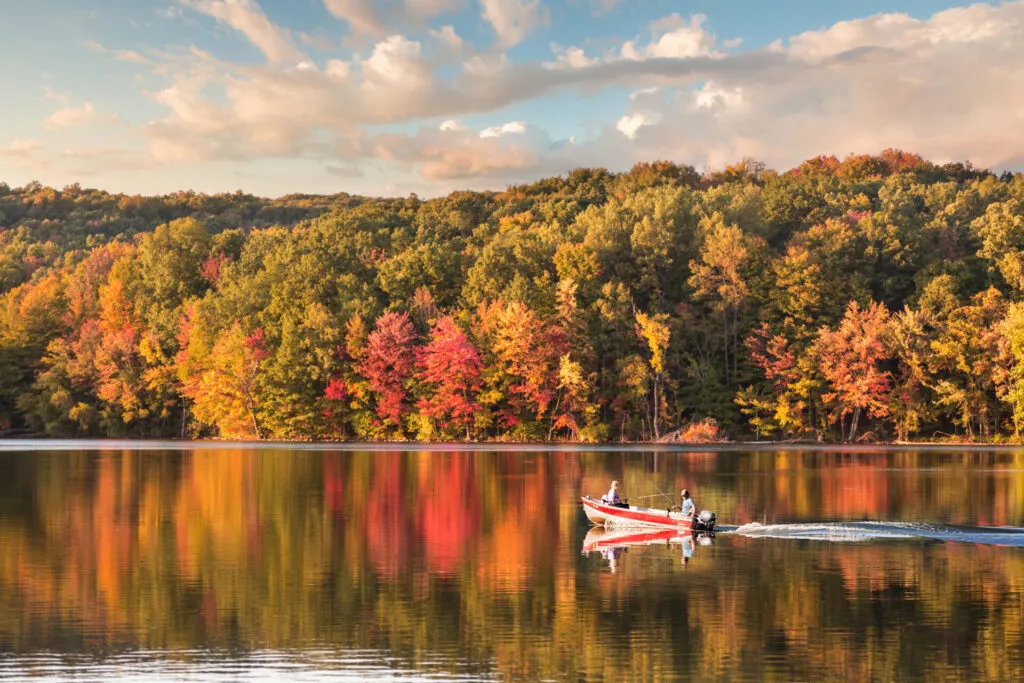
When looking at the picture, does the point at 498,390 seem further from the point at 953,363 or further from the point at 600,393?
the point at 953,363

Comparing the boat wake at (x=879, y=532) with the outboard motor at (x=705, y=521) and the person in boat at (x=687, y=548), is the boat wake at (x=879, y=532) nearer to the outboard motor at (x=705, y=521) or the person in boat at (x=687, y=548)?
the outboard motor at (x=705, y=521)

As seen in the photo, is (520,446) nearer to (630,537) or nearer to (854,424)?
(854,424)

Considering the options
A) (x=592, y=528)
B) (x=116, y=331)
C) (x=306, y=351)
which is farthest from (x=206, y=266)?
(x=592, y=528)

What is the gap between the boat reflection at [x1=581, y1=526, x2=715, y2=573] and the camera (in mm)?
32781

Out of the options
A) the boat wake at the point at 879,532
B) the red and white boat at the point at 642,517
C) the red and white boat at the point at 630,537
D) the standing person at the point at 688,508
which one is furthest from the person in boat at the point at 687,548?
the boat wake at the point at 879,532

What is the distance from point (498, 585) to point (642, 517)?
38.6 ft

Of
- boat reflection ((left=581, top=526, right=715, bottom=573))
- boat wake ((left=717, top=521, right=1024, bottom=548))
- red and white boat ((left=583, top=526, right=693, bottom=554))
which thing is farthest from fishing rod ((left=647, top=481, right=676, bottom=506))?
boat wake ((left=717, top=521, right=1024, bottom=548))

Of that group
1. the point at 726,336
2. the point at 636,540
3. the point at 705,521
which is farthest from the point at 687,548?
the point at 726,336

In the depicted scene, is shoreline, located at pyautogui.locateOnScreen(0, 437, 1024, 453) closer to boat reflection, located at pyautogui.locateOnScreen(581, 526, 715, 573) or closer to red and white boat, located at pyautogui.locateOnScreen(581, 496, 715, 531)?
red and white boat, located at pyautogui.locateOnScreen(581, 496, 715, 531)

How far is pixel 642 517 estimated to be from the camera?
123ft

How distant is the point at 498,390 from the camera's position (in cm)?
9144

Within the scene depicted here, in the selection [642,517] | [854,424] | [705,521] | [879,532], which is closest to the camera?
[705,521]

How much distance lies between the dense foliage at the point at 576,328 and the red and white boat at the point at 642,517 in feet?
160

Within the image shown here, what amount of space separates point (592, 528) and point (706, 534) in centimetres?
403
